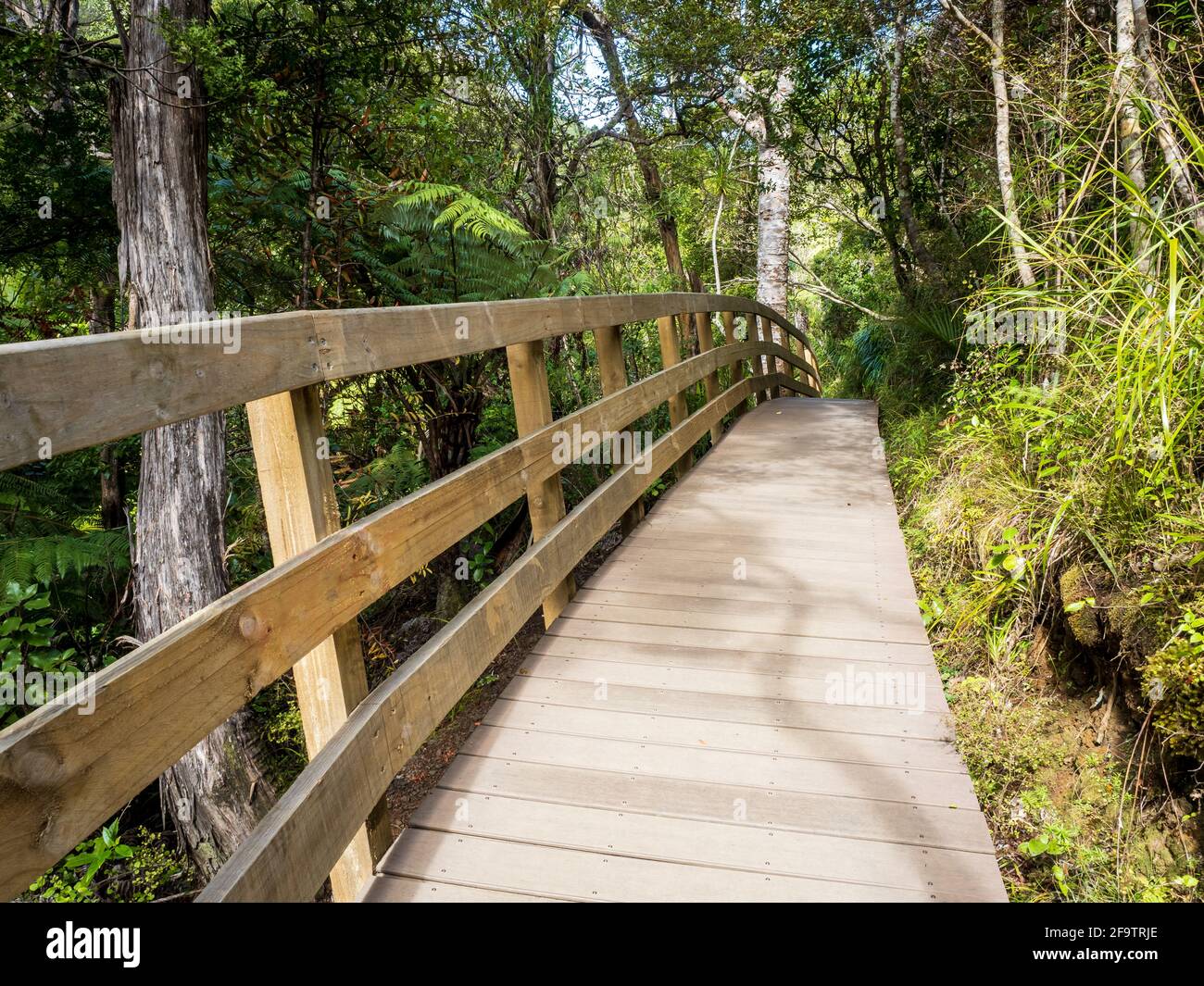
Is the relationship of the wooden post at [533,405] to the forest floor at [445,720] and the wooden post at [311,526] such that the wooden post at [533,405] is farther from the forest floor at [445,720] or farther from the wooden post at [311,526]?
the forest floor at [445,720]

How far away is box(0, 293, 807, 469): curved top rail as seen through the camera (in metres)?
1.07

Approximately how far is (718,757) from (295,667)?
1.24 meters

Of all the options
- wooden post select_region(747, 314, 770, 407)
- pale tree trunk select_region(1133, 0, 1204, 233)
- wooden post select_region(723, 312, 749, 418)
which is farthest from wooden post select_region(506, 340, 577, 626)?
wooden post select_region(747, 314, 770, 407)

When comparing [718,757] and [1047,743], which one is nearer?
[718,757]

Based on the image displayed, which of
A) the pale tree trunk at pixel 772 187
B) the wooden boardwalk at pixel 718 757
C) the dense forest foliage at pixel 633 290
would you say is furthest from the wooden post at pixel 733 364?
the wooden boardwalk at pixel 718 757

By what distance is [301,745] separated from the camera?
538cm

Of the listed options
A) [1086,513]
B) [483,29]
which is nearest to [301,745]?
[1086,513]

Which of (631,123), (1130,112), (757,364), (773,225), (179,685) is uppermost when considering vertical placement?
(631,123)

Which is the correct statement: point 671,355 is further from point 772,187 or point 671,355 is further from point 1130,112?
point 772,187

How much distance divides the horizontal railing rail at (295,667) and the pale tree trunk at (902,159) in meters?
6.75

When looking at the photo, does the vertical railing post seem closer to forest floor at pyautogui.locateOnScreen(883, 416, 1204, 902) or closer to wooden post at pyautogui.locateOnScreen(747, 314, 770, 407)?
wooden post at pyautogui.locateOnScreen(747, 314, 770, 407)

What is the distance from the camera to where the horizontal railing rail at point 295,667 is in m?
1.07

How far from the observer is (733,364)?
7.79 m

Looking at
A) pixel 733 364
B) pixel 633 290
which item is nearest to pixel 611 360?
pixel 733 364
